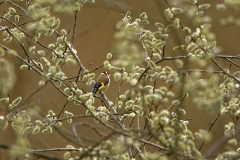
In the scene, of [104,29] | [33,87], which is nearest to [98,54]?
[104,29]

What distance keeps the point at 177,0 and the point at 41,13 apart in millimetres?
595

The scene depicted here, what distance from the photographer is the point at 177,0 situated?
1903mm

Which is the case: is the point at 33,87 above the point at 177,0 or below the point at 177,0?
above

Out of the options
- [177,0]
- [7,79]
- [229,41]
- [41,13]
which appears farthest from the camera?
[229,41]

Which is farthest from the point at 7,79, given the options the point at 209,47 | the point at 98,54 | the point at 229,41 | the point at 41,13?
the point at 229,41

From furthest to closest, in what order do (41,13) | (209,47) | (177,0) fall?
(209,47) → (177,0) → (41,13)

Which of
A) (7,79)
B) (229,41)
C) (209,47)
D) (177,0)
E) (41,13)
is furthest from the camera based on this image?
(229,41)

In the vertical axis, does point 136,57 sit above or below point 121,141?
above

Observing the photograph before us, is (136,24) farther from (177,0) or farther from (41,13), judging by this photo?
(41,13)

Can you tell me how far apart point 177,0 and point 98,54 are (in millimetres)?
2568

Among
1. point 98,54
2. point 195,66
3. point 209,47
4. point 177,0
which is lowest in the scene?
point 209,47

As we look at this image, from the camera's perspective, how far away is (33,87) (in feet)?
14.5

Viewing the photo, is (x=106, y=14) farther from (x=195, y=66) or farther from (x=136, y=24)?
(x=136, y=24)

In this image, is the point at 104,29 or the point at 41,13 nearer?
the point at 41,13
